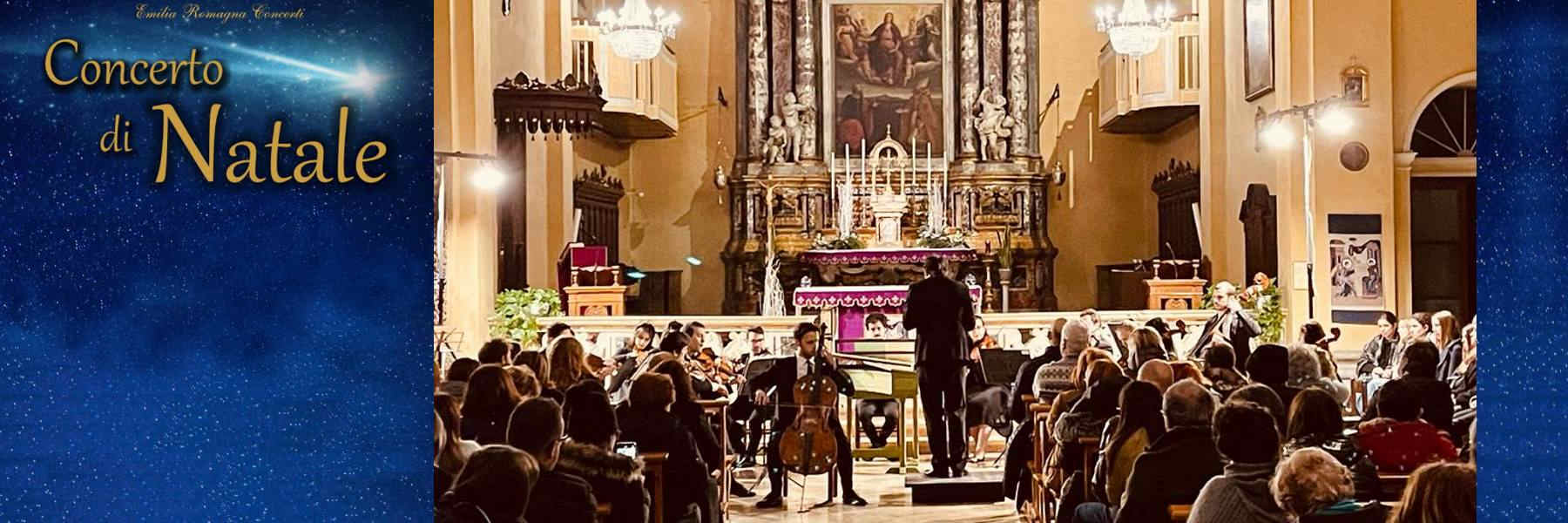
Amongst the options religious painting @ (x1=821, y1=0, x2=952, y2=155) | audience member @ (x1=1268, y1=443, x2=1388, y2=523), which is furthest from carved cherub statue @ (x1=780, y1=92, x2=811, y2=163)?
audience member @ (x1=1268, y1=443, x2=1388, y2=523)

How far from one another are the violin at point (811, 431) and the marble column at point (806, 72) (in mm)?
13012

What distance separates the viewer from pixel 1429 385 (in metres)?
7.05

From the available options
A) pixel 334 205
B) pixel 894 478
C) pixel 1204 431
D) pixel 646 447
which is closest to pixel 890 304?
pixel 894 478

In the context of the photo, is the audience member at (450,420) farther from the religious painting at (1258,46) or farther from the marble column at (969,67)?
the marble column at (969,67)

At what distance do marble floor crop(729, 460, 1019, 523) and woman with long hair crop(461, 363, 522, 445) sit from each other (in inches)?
126

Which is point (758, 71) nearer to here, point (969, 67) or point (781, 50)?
point (781, 50)

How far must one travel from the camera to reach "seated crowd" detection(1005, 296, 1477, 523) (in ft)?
14.8

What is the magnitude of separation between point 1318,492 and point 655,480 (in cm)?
318

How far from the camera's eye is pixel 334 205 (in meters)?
4.10

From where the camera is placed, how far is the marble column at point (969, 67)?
22.4 metres

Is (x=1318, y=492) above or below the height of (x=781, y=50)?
below

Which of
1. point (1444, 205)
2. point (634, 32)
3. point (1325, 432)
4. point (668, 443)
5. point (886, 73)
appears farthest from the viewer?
point (886, 73)

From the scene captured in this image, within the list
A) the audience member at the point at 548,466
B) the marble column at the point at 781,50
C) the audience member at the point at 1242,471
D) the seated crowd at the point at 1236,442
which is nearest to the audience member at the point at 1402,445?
the seated crowd at the point at 1236,442

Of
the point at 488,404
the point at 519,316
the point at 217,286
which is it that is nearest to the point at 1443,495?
the point at 217,286
